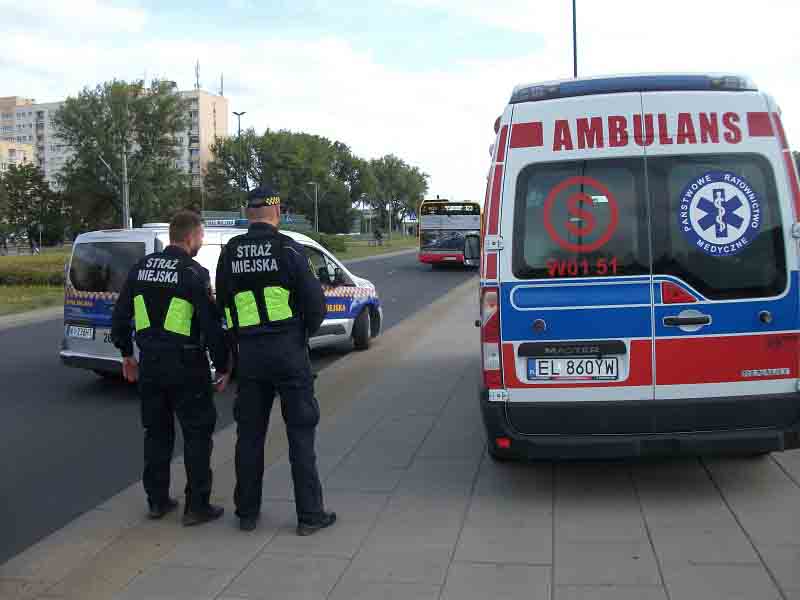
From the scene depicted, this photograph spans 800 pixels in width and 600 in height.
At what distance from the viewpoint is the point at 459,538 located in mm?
4848

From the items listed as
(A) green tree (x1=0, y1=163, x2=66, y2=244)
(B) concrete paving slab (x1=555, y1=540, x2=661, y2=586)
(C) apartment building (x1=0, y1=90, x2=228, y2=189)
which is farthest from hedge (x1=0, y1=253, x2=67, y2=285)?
(C) apartment building (x1=0, y1=90, x2=228, y2=189)

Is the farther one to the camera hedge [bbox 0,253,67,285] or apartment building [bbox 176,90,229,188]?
apartment building [bbox 176,90,229,188]

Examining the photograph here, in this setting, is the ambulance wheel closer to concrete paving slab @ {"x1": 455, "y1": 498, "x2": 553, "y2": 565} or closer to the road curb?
concrete paving slab @ {"x1": 455, "y1": 498, "x2": 553, "y2": 565}

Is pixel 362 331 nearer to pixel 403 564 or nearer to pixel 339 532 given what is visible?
pixel 339 532

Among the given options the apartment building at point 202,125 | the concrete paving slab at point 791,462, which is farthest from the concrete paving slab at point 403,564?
the apartment building at point 202,125

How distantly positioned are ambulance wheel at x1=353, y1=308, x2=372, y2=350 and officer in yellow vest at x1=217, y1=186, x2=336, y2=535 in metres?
7.81

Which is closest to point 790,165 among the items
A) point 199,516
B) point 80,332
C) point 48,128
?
point 199,516

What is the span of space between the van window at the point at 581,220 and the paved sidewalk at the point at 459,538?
4.51 ft

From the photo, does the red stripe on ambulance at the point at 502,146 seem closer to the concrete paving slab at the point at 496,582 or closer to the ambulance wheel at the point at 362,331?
the concrete paving slab at the point at 496,582

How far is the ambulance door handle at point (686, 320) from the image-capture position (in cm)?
513

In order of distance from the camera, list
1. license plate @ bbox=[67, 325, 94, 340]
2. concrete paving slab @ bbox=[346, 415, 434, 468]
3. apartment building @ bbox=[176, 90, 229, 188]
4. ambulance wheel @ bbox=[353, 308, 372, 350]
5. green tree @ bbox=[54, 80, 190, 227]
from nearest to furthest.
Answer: concrete paving slab @ bbox=[346, 415, 434, 468] → license plate @ bbox=[67, 325, 94, 340] → ambulance wheel @ bbox=[353, 308, 372, 350] → green tree @ bbox=[54, 80, 190, 227] → apartment building @ bbox=[176, 90, 229, 188]

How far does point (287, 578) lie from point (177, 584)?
49cm

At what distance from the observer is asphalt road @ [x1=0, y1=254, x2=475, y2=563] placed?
18.7 feet

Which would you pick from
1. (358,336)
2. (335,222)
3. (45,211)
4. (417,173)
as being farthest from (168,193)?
(358,336)
